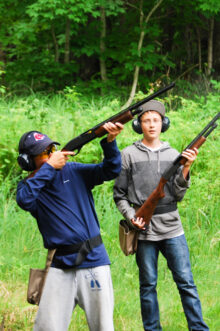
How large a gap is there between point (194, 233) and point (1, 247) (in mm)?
2241

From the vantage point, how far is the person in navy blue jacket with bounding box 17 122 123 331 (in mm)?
3387

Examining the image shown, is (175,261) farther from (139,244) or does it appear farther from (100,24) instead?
(100,24)

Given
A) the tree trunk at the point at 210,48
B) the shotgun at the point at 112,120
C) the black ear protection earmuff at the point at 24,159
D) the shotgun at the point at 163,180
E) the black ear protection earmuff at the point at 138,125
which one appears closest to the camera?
the shotgun at the point at 112,120

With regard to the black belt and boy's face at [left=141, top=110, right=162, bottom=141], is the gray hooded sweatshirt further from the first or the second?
the black belt

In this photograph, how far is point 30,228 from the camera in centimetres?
630

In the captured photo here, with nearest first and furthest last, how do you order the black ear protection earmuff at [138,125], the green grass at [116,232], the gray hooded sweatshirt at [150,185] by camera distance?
the gray hooded sweatshirt at [150,185] → the black ear protection earmuff at [138,125] → the green grass at [116,232]

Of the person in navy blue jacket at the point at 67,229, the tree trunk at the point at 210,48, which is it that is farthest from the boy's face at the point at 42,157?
the tree trunk at the point at 210,48

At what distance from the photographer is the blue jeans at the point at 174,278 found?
13.5 ft

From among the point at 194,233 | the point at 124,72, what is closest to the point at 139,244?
the point at 194,233

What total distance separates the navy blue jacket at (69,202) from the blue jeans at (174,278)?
770 millimetres

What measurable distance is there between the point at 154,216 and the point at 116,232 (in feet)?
7.14

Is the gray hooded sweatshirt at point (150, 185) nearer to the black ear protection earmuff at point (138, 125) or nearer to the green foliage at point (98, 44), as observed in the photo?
the black ear protection earmuff at point (138, 125)

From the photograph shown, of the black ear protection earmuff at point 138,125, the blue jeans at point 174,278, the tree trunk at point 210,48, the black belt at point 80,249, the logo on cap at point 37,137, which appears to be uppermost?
the tree trunk at point 210,48

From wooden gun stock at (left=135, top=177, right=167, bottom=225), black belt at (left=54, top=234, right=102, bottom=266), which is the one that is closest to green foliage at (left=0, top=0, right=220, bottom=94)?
wooden gun stock at (left=135, top=177, right=167, bottom=225)
